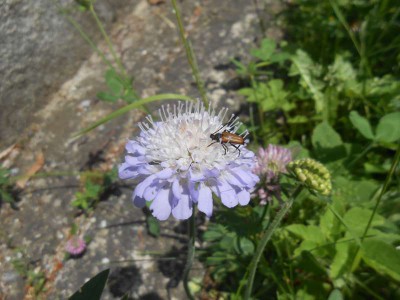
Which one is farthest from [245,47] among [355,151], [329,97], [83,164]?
[83,164]

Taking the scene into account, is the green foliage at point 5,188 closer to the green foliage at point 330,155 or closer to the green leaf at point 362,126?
the green foliage at point 330,155

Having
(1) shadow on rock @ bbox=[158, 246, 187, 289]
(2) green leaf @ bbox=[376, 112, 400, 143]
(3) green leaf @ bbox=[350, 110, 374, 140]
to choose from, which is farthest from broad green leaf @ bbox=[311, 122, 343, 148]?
(1) shadow on rock @ bbox=[158, 246, 187, 289]

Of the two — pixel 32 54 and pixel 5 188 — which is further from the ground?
pixel 32 54

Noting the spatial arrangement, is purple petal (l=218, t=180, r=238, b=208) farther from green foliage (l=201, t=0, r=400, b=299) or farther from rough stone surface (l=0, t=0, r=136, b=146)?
rough stone surface (l=0, t=0, r=136, b=146)

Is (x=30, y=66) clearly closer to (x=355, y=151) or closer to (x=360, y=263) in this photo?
(x=355, y=151)

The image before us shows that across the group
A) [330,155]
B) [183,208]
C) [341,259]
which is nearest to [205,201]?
[183,208]

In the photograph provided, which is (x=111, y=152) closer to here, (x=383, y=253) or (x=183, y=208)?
(x=183, y=208)
